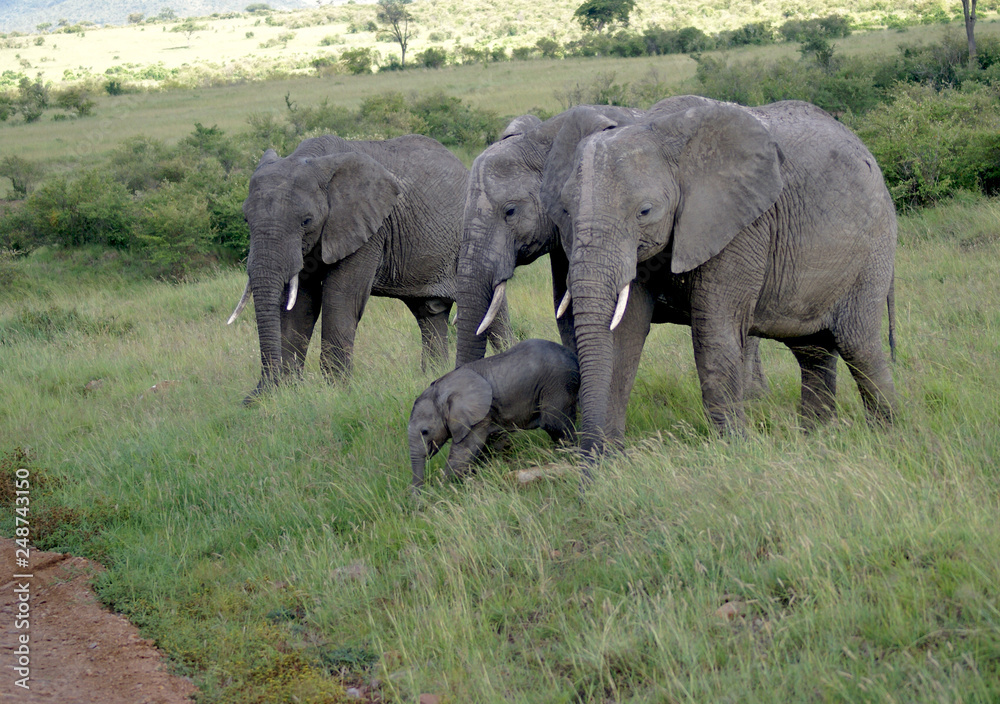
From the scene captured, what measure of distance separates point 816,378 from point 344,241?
3972 millimetres

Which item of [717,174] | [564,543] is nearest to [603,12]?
[717,174]

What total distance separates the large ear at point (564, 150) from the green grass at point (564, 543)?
1404 mm

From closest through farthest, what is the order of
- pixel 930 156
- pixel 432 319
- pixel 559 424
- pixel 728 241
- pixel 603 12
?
pixel 728 241 < pixel 559 424 < pixel 432 319 < pixel 930 156 < pixel 603 12

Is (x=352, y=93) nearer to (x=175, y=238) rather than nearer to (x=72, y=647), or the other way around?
(x=175, y=238)

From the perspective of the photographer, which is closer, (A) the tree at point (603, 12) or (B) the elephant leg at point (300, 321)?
(B) the elephant leg at point (300, 321)

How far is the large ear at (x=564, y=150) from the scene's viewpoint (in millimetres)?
5027

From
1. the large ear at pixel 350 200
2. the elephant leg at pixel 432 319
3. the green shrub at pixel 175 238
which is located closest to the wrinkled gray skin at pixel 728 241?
the large ear at pixel 350 200

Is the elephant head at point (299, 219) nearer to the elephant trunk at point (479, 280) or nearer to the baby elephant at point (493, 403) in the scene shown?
the elephant trunk at point (479, 280)

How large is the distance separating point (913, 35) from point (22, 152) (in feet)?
106

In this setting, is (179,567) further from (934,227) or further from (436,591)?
(934,227)

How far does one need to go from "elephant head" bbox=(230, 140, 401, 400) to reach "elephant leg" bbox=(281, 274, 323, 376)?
0.12 m

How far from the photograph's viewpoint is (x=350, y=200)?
795 centimetres

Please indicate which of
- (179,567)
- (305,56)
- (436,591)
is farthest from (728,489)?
(305,56)

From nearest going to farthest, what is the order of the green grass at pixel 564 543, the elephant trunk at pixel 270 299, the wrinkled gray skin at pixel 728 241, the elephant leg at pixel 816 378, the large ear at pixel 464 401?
the green grass at pixel 564 543 → the wrinkled gray skin at pixel 728 241 → the large ear at pixel 464 401 → the elephant leg at pixel 816 378 → the elephant trunk at pixel 270 299
